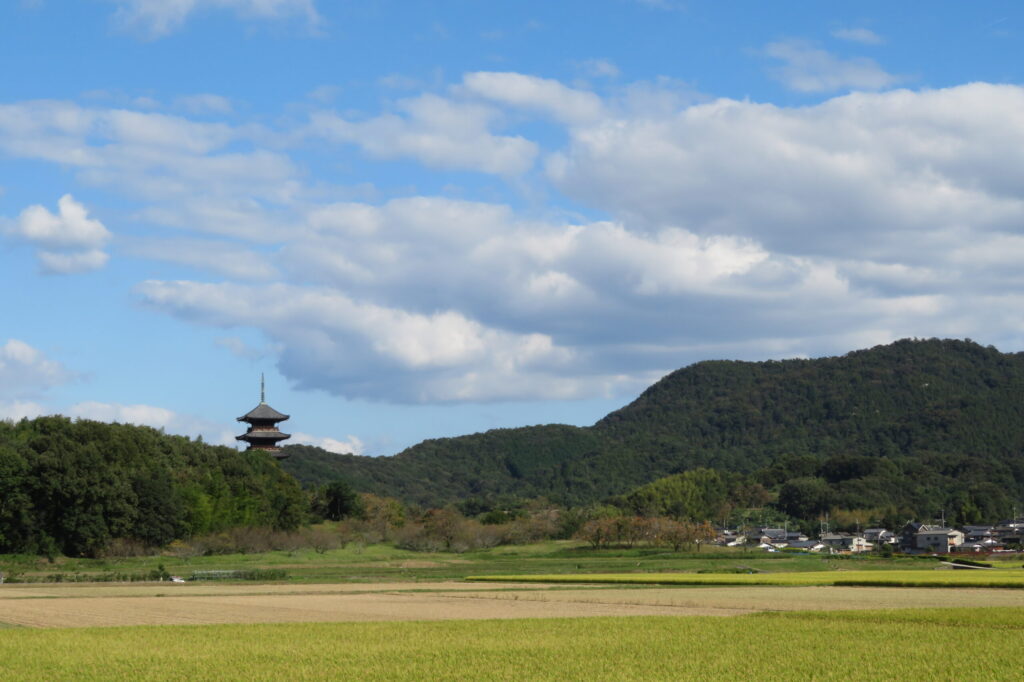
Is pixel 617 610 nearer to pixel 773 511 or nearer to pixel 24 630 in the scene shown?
pixel 24 630

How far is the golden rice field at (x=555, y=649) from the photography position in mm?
22203

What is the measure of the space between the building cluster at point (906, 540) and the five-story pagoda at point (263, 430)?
5310 centimetres

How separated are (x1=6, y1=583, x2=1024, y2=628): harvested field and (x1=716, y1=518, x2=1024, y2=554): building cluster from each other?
70094mm

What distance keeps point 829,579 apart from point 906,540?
79208mm

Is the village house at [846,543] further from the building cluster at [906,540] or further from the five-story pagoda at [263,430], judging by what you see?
the five-story pagoda at [263,430]

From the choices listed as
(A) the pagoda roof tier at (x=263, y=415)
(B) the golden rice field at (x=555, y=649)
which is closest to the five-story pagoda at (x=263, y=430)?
(A) the pagoda roof tier at (x=263, y=415)

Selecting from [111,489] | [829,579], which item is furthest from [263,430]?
[829,579]

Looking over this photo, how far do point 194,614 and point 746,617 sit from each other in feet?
61.6

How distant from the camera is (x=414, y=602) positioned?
1741 inches

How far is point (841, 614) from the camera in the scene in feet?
113

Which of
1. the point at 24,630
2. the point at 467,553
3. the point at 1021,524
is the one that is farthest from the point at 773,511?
the point at 24,630

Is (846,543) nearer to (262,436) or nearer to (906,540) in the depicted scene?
(906,540)

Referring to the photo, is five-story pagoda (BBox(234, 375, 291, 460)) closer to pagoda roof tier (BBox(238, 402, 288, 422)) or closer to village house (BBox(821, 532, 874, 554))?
pagoda roof tier (BBox(238, 402, 288, 422))

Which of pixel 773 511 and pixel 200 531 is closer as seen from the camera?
pixel 200 531
